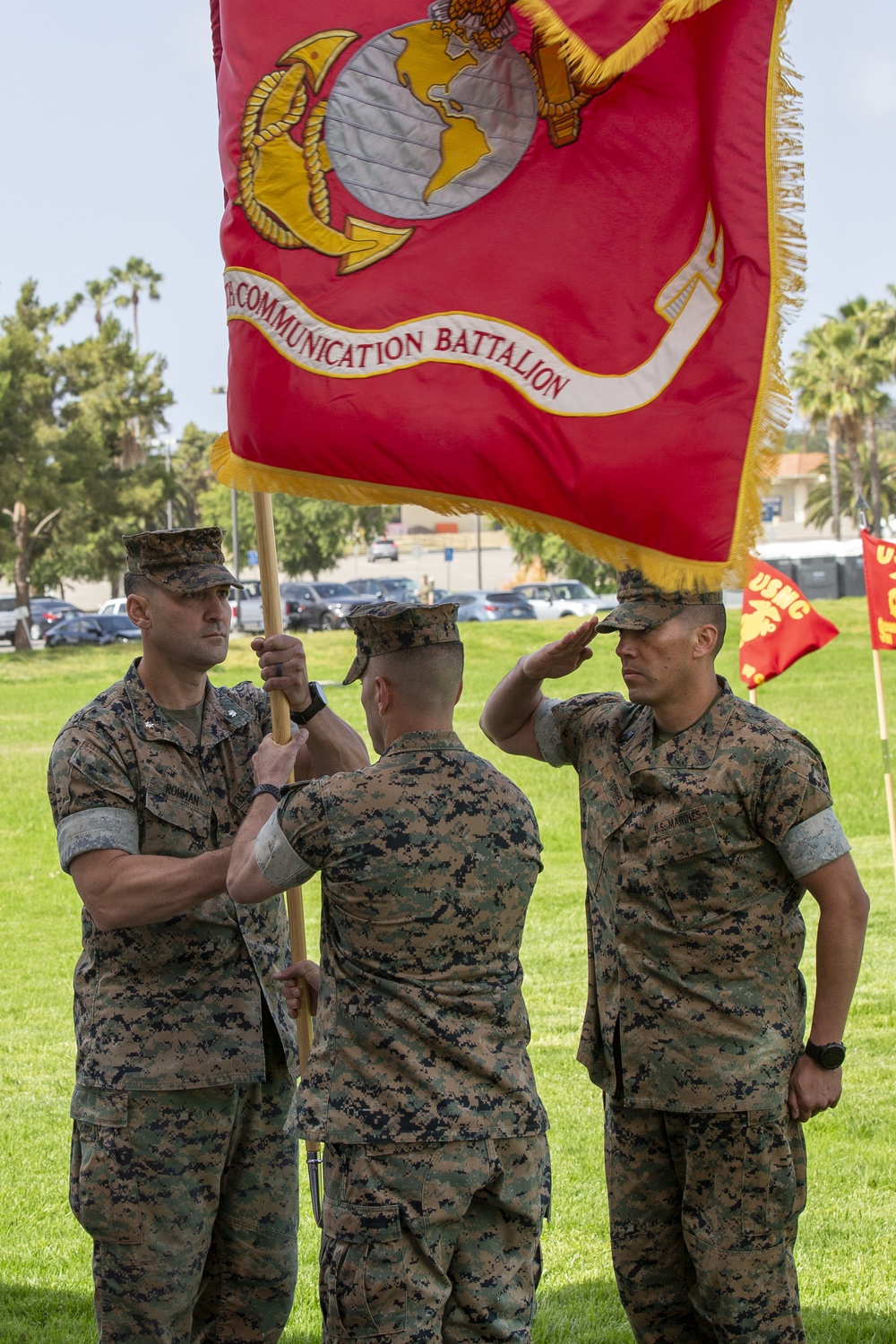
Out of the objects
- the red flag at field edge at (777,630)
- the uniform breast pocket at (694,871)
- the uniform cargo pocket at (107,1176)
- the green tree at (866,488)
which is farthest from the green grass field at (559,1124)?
the green tree at (866,488)

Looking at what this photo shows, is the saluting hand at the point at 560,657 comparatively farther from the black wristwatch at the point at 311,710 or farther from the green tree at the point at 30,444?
the green tree at the point at 30,444

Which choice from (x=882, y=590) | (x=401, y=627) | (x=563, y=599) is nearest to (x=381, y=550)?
(x=563, y=599)

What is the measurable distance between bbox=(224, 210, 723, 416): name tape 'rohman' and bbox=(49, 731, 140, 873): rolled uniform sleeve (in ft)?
3.68

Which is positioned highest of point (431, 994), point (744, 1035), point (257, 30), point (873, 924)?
point (257, 30)

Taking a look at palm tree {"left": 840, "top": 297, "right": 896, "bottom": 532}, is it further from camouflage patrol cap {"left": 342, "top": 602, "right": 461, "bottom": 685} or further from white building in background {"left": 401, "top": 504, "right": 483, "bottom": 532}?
camouflage patrol cap {"left": 342, "top": 602, "right": 461, "bottom": 685}

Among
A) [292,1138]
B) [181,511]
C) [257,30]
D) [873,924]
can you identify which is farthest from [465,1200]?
[181,511]

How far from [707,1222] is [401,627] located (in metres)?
1.76

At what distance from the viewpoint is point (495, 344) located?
12.3 ft

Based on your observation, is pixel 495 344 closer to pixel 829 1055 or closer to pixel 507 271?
pixel 507 271

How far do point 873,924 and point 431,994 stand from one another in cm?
847

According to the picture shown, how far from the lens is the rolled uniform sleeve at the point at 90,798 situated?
365cm

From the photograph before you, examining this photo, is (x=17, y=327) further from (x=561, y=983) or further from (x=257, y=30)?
(x=257, y=30)

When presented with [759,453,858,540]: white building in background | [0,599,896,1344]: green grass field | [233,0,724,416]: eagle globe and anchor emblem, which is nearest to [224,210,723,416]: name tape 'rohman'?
[233,0,724,416]: eagle globe and anchor emblem

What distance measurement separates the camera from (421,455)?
3.71m
